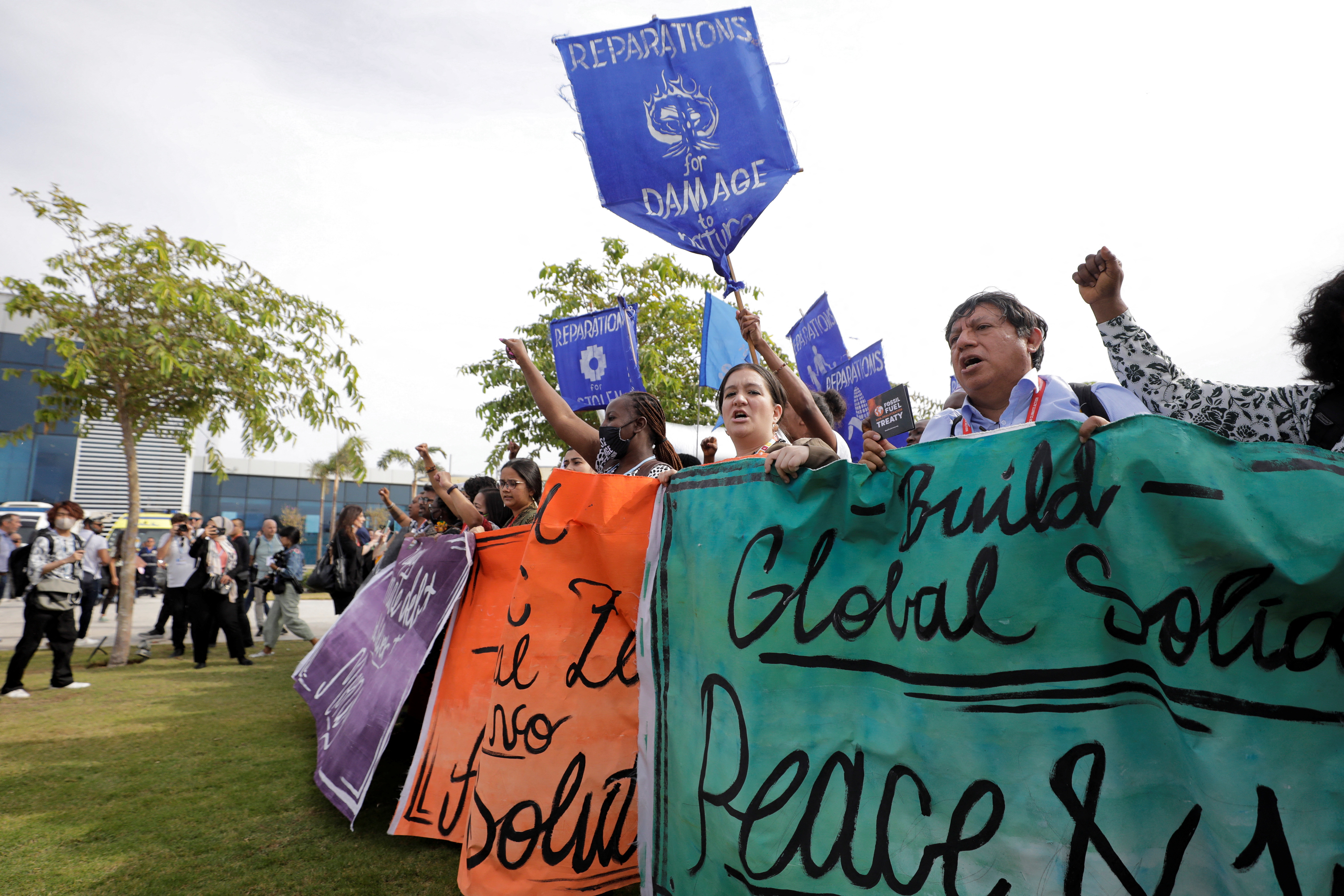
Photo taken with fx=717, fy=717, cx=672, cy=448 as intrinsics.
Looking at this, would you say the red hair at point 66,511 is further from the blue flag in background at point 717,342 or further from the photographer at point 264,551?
the blue flag in background at point 717,342

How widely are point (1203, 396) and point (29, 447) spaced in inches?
1257

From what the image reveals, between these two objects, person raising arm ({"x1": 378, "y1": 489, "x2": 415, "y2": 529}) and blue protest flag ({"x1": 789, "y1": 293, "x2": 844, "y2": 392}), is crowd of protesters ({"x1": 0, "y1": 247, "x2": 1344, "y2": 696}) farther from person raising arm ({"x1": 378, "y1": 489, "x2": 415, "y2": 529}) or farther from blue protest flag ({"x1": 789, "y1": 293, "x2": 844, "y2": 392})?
blue protest flag ({"x1": 789, "y1": 293, "x2": 844, "y2": 392})

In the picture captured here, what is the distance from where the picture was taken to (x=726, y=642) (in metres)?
2.27

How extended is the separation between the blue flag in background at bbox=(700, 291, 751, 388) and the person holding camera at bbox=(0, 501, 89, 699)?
656cm

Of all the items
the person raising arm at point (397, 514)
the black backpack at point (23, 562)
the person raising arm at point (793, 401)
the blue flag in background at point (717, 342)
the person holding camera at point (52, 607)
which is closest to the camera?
the person raising arm at point (793, 401)

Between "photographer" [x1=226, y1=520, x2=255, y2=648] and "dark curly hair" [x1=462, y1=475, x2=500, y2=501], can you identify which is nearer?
"dark curly hair" [x1=462, y1=475, x2=500, y2=501]

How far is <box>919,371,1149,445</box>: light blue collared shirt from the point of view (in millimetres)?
2154

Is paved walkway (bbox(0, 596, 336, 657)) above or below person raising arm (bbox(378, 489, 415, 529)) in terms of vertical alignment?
below

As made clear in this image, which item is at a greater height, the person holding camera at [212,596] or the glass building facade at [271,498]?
the glass building facade at [271,498]

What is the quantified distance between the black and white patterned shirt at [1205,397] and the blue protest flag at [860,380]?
4171 millimetres

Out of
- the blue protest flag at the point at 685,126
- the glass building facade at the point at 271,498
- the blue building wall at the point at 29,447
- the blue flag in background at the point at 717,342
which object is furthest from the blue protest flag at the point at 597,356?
the glass building facade at the point at 271,498

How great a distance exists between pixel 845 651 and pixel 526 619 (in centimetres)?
150

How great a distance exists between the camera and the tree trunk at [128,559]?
8.85m

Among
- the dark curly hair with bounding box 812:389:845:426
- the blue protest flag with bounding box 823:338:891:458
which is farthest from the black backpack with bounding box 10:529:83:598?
the blue protest flag with bounding box 823:338:891:458
